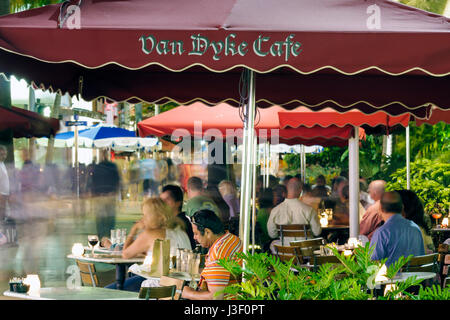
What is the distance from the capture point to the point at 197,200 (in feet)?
A: 34.1

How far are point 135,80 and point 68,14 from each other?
230cm

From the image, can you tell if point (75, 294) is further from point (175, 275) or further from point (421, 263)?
point (421, 263)

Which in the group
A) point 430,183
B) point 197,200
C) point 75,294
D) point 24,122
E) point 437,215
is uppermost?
point 24,122

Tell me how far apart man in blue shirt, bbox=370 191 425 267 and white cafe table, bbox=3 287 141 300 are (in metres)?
2.46

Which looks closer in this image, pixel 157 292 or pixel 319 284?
pixel 319 284

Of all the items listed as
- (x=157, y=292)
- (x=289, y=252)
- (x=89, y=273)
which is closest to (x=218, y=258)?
(x=157, y=292)

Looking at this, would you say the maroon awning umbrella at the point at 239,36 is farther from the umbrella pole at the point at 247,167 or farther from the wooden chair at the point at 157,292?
the wooden chair at the point at 157,292

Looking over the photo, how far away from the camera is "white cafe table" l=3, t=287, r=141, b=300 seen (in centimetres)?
541

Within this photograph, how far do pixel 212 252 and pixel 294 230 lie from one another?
14.8ft

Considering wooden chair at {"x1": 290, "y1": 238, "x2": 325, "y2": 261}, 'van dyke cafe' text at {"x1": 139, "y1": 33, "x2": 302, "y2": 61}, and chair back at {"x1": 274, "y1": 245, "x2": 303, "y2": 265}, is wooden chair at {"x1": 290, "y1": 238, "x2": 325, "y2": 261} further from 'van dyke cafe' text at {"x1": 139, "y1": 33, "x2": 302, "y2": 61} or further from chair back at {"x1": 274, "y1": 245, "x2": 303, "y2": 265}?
'van dyke cafe' text at {"x1": 139, "y1": 33, "x2": 302, "y2": 61}

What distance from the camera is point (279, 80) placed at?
625 centimetres

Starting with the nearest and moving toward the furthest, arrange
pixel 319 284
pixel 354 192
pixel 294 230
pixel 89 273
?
pixel 319 284 < pixel 89 273 < pixel 354 192 < pixel 294 230
